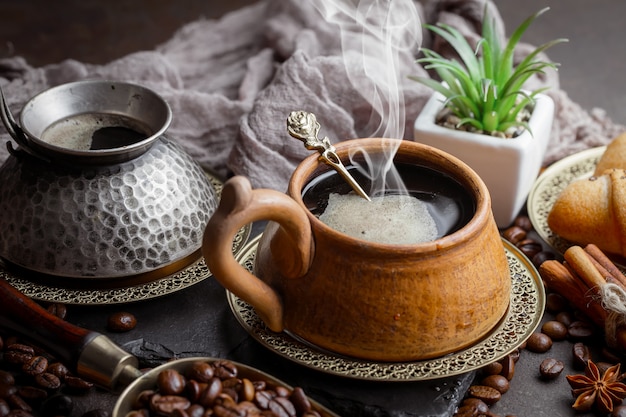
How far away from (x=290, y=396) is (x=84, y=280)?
46 cm

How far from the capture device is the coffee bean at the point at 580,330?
1.47 meters

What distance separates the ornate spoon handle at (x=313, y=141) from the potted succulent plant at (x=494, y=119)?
442 millimetres

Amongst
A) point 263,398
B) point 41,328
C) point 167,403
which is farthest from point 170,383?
point 41,328

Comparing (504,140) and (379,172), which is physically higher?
(379,172)

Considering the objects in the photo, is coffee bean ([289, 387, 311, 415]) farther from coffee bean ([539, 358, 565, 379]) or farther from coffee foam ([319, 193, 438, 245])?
coffee bean ([539, 358, 565, 379])

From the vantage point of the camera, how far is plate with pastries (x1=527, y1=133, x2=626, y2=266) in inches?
62.1

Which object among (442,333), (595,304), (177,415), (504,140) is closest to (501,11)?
(504,140)

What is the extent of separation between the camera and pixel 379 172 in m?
1.38

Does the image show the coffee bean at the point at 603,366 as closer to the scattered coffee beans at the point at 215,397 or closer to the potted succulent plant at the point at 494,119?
the potted succulent plant at the point at 494,119

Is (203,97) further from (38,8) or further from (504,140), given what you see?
(38,8)

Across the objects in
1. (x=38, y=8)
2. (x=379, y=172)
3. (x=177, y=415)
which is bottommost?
(x=38, y=8)

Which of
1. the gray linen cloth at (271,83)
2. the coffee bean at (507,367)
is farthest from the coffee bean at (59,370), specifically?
the coffee bean at (507,367)

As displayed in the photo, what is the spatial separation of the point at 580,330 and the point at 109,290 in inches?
33.4

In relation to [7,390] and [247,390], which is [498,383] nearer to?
[247,390]
